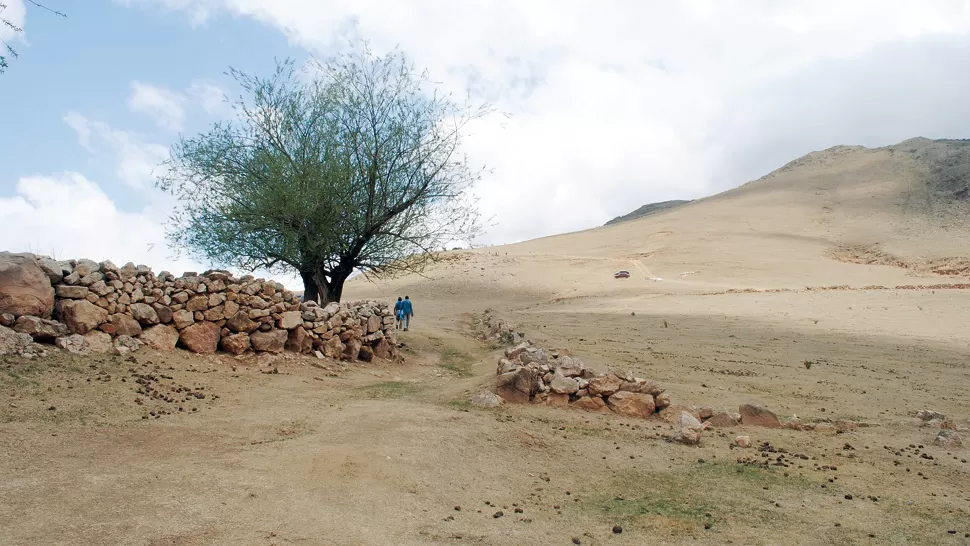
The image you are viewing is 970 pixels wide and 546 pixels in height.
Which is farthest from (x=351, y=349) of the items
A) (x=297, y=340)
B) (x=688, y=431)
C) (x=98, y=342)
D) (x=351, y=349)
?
(x=688, y=431)

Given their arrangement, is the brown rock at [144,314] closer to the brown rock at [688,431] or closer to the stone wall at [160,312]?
the stone wall at [160,312]

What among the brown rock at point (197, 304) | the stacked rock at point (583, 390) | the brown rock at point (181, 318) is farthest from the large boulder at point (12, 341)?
the stacked rock at point (583, 390)

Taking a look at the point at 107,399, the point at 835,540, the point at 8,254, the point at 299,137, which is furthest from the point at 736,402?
the point at 299,137

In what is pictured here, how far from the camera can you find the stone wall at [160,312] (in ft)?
32.3

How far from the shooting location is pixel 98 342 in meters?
10.3

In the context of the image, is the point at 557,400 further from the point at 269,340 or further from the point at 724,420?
the point at 269,340

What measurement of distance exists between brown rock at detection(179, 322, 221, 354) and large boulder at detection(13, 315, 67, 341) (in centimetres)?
191

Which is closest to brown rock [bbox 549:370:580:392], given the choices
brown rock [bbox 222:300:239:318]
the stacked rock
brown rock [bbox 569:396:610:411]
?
the stacked rock

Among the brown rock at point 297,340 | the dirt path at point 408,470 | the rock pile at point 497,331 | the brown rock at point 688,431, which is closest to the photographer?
the dirt path at point 408,470

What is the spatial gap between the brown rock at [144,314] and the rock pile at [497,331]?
8679mm

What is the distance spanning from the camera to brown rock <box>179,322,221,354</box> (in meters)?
11.7

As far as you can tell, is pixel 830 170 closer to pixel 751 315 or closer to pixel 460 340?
pixel 751 315

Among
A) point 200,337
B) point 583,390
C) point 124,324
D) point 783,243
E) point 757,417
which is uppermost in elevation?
point 783,243

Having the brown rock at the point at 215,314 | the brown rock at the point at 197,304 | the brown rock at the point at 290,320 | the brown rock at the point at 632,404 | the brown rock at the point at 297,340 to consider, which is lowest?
the brown rock at the point at 632,404
